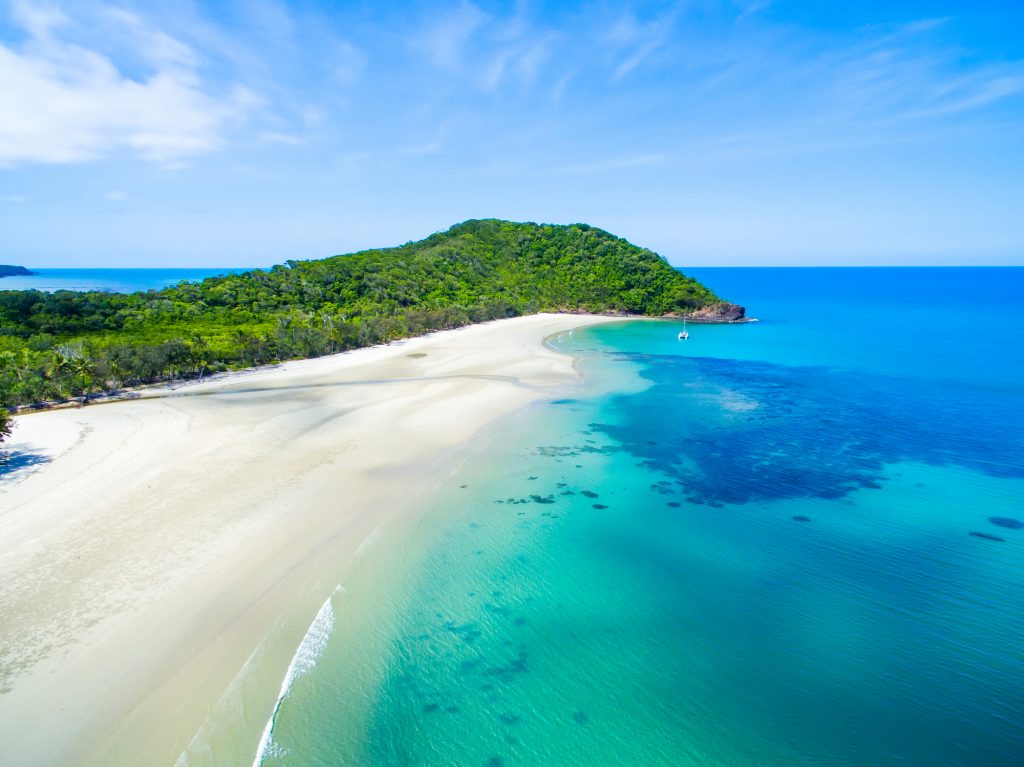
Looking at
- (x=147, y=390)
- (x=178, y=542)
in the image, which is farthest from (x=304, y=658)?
(x=147, y=390)

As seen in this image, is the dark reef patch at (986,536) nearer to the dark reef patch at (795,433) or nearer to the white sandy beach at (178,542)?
the dark reef patch at (795,433)

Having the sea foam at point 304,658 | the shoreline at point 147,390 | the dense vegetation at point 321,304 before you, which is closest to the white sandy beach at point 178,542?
the sea foam at point 304,658

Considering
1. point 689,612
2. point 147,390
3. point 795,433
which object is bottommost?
point 795,433

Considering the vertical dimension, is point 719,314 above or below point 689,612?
below

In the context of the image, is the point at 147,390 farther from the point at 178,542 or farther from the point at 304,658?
the point at 304,658

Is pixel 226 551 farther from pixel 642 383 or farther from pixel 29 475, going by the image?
pixel 642 383

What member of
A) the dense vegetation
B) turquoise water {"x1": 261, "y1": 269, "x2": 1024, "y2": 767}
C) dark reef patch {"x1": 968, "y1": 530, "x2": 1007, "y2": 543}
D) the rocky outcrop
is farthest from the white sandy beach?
the rocky outcrop
